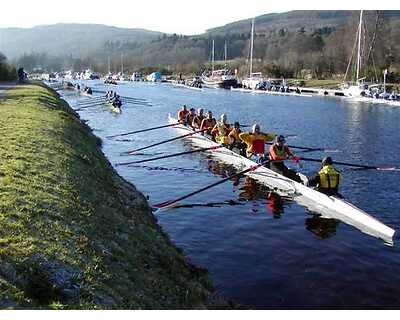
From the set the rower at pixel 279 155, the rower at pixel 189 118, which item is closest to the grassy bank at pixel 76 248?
Answer: the rower at pixel 279 155

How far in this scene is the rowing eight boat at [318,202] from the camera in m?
16.1

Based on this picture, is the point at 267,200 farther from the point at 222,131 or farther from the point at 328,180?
the point at 222,131

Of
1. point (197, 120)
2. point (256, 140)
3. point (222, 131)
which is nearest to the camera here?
point (256, 140)

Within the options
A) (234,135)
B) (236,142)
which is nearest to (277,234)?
A: (236,142)

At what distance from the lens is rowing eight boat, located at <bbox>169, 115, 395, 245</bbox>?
52.9 ft

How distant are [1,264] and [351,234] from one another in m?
11.8

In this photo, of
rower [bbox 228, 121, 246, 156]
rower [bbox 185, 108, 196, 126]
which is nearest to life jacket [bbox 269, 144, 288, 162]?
rower [bbox 228, 121, 246, 156]

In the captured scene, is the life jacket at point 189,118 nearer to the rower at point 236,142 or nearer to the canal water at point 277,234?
the canal water at point 277,234

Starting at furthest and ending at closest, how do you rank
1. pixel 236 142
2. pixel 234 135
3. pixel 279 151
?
pixel 234 135 < pixel 236 142 < pixel 279 151

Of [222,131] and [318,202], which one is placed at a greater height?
[222,131]

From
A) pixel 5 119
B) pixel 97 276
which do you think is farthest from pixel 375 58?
pixel 97 276

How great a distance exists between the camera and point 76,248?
9.29 m

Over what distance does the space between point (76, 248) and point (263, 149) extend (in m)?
17.2

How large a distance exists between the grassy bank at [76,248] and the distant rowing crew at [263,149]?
6930 mm
